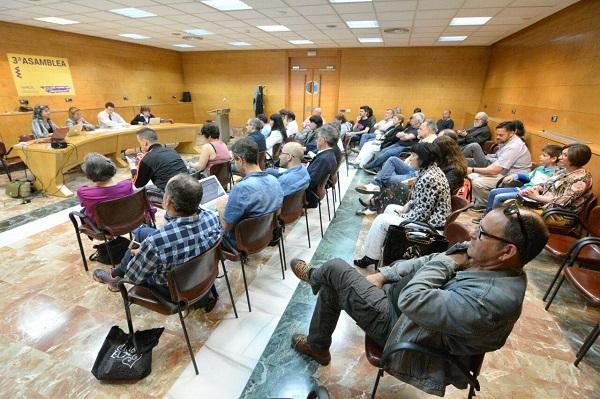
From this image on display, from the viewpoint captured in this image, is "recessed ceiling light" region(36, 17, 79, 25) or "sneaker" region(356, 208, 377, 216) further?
"recessed ceiling light" region(36, 17, 79, 25)

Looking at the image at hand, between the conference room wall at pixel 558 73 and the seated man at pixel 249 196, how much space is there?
4.11 m

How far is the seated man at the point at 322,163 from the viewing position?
3123mm

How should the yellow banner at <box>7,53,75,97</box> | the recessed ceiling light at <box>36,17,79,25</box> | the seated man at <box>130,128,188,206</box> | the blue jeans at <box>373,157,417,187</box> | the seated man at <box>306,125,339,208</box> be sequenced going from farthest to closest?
1. the yellow banner at <box>7,53,75,97</box>
2. the recessed ceiling light at <box>36,17,79,25</box>
3. the blue jeans at <box>373,157,417,187</box>
4. the seated man at <box>306,125,339,208</box>
5. the seated man at <box>130,128,188,206</box>

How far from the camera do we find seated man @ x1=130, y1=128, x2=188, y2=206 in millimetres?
3006

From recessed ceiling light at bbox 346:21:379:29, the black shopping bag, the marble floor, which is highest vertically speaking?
recessed ceiling light at bbox 346:21:379:29

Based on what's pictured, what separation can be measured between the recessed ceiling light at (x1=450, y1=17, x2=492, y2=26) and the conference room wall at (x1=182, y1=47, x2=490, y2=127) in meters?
3.27

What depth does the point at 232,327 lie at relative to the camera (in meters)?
2.03

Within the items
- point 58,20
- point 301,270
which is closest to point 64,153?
point 58,20

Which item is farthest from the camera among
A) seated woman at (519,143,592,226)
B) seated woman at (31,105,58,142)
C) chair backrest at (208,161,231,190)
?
seated woman at (31,105,58,142)

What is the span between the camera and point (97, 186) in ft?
7.97

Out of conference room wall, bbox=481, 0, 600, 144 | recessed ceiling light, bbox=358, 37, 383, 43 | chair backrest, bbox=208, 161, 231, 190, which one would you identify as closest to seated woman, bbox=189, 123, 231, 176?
chair backrest, bbox=208, 161, 231, 190

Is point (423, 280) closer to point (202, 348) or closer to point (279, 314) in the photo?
point (279, 314)

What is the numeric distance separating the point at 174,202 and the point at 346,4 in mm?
4515

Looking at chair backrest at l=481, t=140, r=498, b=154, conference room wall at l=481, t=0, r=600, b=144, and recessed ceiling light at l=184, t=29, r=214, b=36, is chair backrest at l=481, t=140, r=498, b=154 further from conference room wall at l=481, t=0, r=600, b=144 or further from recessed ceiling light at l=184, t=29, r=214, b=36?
recessed ceiling light at l=184, t=29, r=214, b=36
